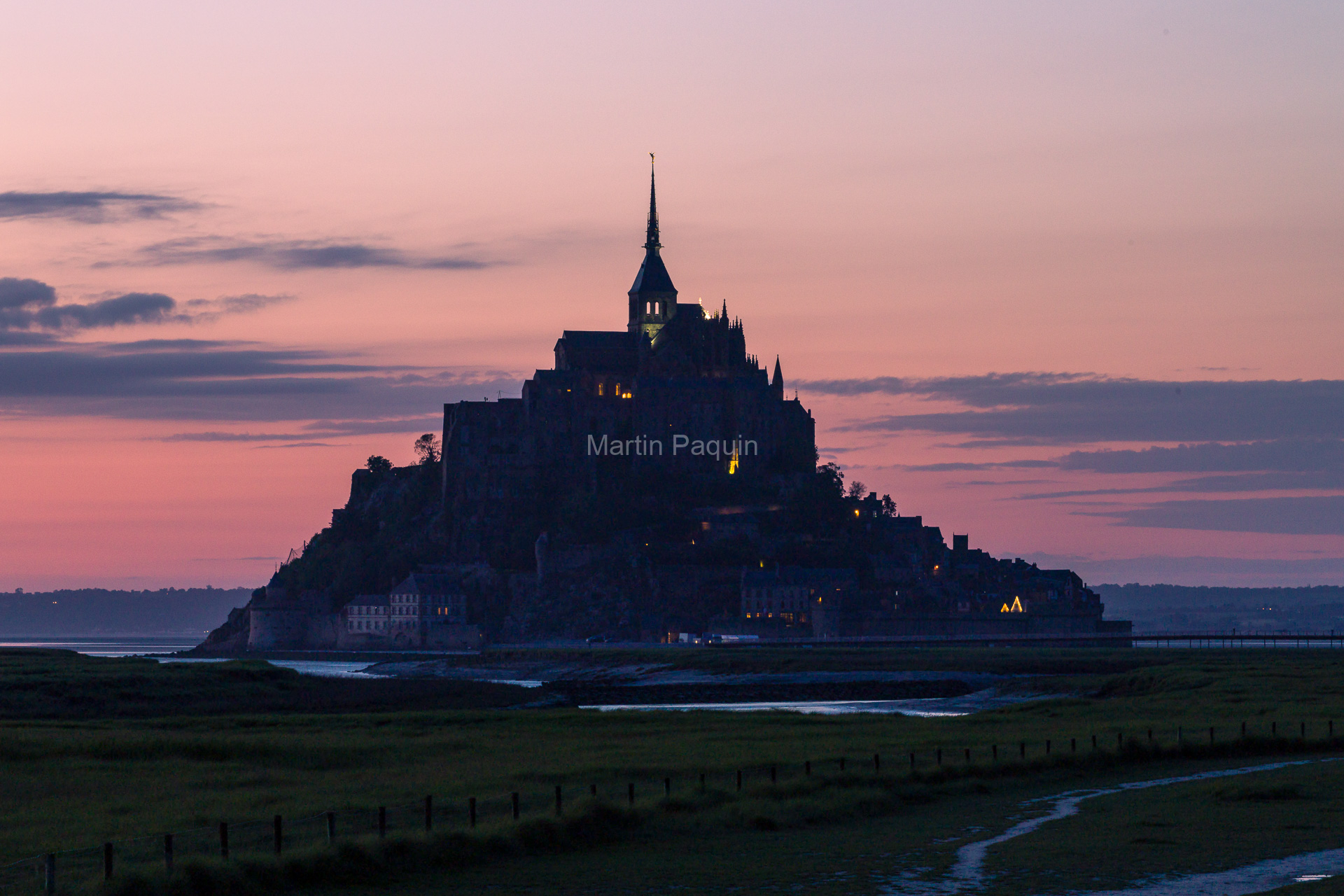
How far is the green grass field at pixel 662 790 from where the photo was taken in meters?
29.8

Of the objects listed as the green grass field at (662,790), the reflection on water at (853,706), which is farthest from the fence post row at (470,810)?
the reflection on water at (853,706)

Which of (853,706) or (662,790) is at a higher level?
(662,790)

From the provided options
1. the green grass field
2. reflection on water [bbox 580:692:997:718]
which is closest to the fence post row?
the green grass field

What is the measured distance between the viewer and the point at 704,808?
3694 cm

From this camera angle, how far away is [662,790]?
134 feet

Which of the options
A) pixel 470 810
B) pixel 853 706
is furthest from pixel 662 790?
pixel 853 706

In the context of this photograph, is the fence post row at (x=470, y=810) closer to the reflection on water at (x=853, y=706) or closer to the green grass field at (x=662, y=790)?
the green grass field at (x=662, y=790)

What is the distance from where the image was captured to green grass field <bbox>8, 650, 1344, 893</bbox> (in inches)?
1174

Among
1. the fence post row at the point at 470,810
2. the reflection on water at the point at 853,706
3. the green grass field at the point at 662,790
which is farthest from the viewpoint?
the reflection on water at the point at 853,706

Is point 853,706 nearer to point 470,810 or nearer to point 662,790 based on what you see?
point 662,790

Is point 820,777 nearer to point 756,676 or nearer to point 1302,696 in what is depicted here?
point 1302,696

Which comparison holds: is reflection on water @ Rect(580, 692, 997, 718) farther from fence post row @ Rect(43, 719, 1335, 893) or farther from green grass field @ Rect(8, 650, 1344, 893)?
fence post row @ Rect(43, 719, 1335, 893)

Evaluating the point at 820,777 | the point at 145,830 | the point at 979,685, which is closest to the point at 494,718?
the point at 820,777

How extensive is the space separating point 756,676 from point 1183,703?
191 feet
